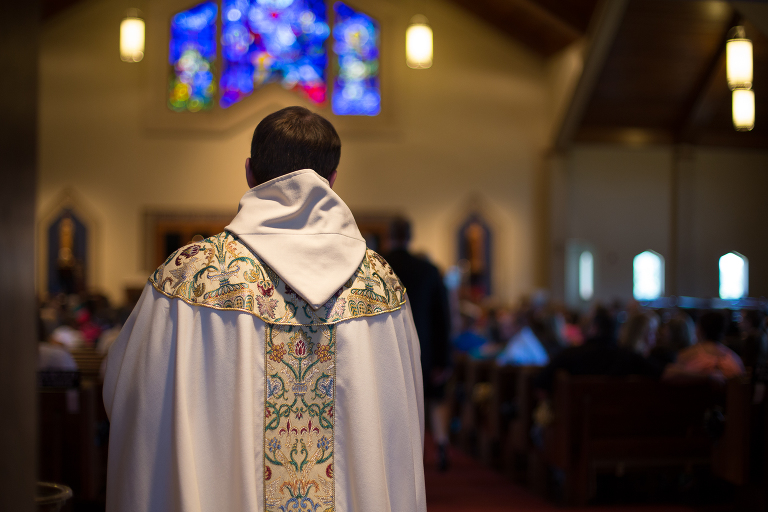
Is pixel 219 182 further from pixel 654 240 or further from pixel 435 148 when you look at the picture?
pixel 654 240

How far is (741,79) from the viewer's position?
5789 millimetres

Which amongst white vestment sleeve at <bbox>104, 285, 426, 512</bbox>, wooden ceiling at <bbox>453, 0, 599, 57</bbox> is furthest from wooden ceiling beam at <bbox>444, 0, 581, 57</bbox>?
white vestment sleeve at <bbox>104, 285, 426, 512</bbox>

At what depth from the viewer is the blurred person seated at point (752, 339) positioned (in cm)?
481

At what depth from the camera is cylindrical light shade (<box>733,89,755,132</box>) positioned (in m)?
5.87

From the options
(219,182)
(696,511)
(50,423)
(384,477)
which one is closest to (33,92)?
(384,477)

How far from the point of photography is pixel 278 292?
61.1 inches

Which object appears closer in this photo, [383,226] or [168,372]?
[168,372]

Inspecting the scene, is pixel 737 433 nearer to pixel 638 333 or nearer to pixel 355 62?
pixel 638 333

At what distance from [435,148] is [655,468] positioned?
38.0 feet

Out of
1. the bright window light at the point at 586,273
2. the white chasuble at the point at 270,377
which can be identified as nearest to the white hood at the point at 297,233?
the white chasuble at the point at 270,377

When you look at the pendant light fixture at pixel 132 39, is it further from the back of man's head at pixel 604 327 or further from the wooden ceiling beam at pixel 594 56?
the wooden ceiling beam at pixel 594 56

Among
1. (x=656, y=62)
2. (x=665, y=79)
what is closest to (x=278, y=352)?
(x=656, y=62)

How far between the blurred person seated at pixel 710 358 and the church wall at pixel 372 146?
32.9 feet

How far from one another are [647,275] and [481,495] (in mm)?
11314
